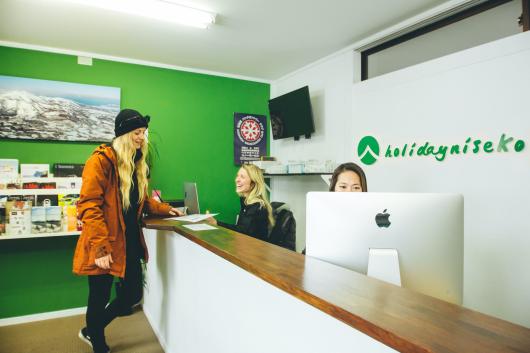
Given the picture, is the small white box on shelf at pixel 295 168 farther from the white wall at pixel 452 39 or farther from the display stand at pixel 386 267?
the display stand at pixel 386 267

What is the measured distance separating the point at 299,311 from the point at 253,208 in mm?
1794

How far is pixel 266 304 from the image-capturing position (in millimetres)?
1234

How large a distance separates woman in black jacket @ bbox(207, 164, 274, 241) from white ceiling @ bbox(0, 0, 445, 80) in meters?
1.35

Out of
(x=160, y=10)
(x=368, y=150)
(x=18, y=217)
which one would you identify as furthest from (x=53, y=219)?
(x=368, y=150)

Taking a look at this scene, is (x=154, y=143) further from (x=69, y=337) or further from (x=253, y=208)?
(x=69, y=337)

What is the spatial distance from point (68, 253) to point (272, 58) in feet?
10.5

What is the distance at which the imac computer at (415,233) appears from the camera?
1.19 metres

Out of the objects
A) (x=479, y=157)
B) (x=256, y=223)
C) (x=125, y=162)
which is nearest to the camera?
(x=125, y=162)

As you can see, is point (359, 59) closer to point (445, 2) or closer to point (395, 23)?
point (395, 23)

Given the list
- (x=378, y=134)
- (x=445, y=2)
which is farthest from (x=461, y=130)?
(x=445, y=2)

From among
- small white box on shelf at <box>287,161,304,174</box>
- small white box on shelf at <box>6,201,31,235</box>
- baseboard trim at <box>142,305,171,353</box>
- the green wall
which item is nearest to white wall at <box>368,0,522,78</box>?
small white box on shelf at <box>287,161,304,174</box>

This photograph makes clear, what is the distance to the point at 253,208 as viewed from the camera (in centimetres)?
283

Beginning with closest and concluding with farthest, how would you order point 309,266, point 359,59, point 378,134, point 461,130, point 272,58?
point 309,266, point 461,130, point 378,134, point 359,59, point 272,58

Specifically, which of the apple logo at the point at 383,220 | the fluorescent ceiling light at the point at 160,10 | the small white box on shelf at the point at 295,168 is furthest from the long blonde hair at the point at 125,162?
the small white box on shelf at the point at 295,168
